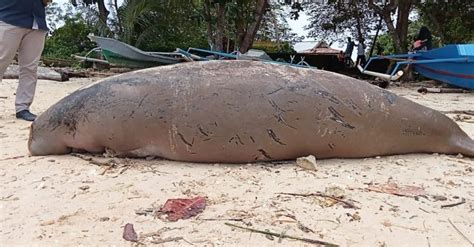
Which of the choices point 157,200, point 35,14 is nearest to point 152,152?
point 157,200

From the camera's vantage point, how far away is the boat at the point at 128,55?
8297 mm

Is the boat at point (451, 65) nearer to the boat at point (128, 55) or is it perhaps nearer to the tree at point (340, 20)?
the boat at point (128, 55)

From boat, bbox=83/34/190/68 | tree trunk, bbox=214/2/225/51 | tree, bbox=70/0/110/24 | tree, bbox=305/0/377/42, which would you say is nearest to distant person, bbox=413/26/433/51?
tree, bbox=305/0/377/42

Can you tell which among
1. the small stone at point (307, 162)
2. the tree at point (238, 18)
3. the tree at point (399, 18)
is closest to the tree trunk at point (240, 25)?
the tree at point (238, 18)

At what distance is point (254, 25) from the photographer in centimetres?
1126

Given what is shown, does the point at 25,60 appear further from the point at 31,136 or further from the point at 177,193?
the point at 177,193

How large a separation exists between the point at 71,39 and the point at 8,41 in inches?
467

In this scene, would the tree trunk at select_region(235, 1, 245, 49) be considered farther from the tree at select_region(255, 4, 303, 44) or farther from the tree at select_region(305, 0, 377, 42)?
the tree at select_region(255, 4, 303, 44)

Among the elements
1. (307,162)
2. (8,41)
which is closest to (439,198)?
(307,162)

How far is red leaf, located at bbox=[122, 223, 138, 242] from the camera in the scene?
1.55 metres

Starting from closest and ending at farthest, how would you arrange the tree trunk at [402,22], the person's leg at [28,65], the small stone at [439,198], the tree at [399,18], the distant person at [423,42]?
1. the small stone at [439,198]
2. the person's leg at [28,65]
3. the distant person at [423,42]
4. the tree at [399,18]
5. the tree trunk at [402,22]

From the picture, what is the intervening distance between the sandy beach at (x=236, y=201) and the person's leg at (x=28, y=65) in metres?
1.20

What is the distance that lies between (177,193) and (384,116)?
1206mm

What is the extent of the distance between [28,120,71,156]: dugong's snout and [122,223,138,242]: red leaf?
110 centimetres
